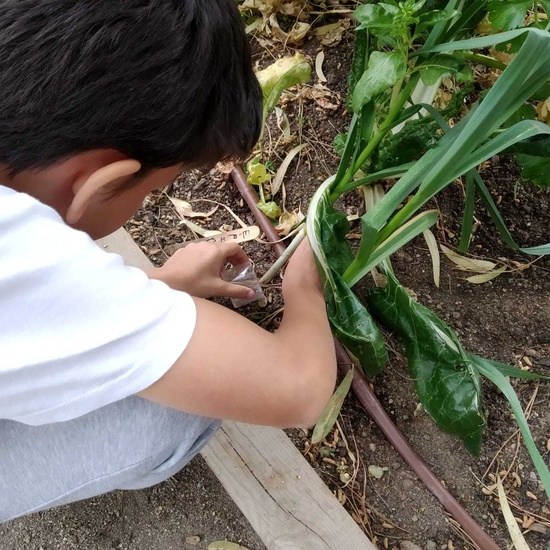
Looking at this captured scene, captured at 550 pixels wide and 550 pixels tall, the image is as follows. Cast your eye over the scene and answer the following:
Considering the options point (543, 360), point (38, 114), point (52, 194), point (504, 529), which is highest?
point (38, 114)

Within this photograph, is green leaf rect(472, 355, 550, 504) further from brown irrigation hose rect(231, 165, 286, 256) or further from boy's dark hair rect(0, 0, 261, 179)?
boy's dark hair rect(0, 0, 261, 179)

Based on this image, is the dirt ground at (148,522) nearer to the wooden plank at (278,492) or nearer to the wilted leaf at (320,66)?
the wooden plank at (278,492)

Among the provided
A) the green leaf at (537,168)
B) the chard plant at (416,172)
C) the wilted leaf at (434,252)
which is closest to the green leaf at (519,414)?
the chard plant at (416,172)

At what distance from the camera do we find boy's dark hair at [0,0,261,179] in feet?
Answer: 2.02

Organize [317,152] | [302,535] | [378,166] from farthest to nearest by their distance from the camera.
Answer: [317,152], [378,166], [302,535]

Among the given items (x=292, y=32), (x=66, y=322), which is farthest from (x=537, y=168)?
(x=66, y=322)

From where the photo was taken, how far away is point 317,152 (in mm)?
1364

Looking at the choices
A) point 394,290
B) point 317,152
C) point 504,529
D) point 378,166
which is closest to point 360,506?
point 504,529

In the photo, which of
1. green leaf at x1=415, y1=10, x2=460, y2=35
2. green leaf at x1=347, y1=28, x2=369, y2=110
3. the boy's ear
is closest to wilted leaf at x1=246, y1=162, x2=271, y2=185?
green leaf at x1=347, y1=28, x2=369, y2=110

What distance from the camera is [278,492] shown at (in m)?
1.07

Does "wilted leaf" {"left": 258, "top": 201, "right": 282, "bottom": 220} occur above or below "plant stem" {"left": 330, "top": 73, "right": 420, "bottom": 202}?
below

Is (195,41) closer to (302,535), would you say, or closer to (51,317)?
(51,317)

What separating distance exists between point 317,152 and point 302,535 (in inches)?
33.4

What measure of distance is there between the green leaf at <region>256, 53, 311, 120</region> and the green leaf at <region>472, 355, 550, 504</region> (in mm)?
634
